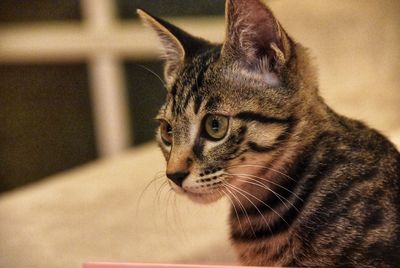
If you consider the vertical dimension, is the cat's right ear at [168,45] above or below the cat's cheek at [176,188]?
above

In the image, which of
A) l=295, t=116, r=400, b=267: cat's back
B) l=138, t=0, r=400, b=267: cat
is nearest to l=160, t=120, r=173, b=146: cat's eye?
l=138, t=0, r=400, b=267: cat

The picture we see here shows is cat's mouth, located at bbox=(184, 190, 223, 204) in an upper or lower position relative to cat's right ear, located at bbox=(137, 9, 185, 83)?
lower

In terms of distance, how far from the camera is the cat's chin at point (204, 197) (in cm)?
50

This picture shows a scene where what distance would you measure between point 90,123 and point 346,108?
483 millimetres

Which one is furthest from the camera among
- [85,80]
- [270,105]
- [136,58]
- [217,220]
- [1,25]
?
[1,25]

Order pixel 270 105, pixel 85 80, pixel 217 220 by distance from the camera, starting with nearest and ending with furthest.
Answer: pixel 270 105 < pixel 217 220 < pixel 85 80

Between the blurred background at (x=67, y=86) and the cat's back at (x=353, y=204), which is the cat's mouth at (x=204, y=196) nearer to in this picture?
the cat's back at (x=353, y=204)

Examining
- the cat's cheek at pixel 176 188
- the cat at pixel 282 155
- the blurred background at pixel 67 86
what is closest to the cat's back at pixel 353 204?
the cat at pixel 282 155

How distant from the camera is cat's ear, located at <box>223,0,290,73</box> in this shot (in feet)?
1.55

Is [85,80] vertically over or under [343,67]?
under

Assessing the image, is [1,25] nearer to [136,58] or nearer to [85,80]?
[85,80]

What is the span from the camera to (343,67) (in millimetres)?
553

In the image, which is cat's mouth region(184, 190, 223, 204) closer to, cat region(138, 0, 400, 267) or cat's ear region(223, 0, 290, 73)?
cat region(138, 0, 400, 267)

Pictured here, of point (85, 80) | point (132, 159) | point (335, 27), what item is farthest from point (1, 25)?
point (335, 27)
